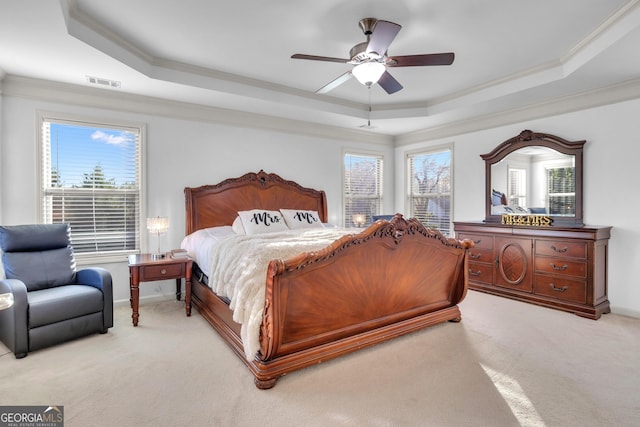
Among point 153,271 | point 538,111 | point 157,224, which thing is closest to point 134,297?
point 153,271

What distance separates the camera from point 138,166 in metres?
4.12

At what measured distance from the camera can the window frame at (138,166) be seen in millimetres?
3584

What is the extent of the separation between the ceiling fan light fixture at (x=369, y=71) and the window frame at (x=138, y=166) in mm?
2794

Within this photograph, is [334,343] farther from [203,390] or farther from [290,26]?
[290,26]

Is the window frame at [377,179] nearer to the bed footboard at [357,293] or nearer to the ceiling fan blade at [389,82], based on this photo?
the ceiling fan blade at [389,82]

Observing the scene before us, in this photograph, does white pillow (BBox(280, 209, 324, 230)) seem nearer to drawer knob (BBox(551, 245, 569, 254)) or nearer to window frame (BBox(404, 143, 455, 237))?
window frame (BBox(404, 143, 455, 237))

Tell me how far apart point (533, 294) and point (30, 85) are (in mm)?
6085

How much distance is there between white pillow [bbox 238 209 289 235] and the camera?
4160 mm

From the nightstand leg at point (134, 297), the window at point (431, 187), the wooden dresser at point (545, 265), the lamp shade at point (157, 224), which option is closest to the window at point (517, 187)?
the wooden dresser at point (545, 265)

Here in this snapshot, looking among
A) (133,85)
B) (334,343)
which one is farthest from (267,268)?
(133,85)

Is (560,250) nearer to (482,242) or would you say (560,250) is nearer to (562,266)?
(562,266)

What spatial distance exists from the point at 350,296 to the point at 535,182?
10.9ft

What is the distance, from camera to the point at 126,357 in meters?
2.70

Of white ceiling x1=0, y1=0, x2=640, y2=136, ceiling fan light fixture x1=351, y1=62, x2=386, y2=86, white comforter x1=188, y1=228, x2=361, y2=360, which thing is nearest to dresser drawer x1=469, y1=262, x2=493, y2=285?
white ceiling x1=0, y1=0, x2=640, y2=136
